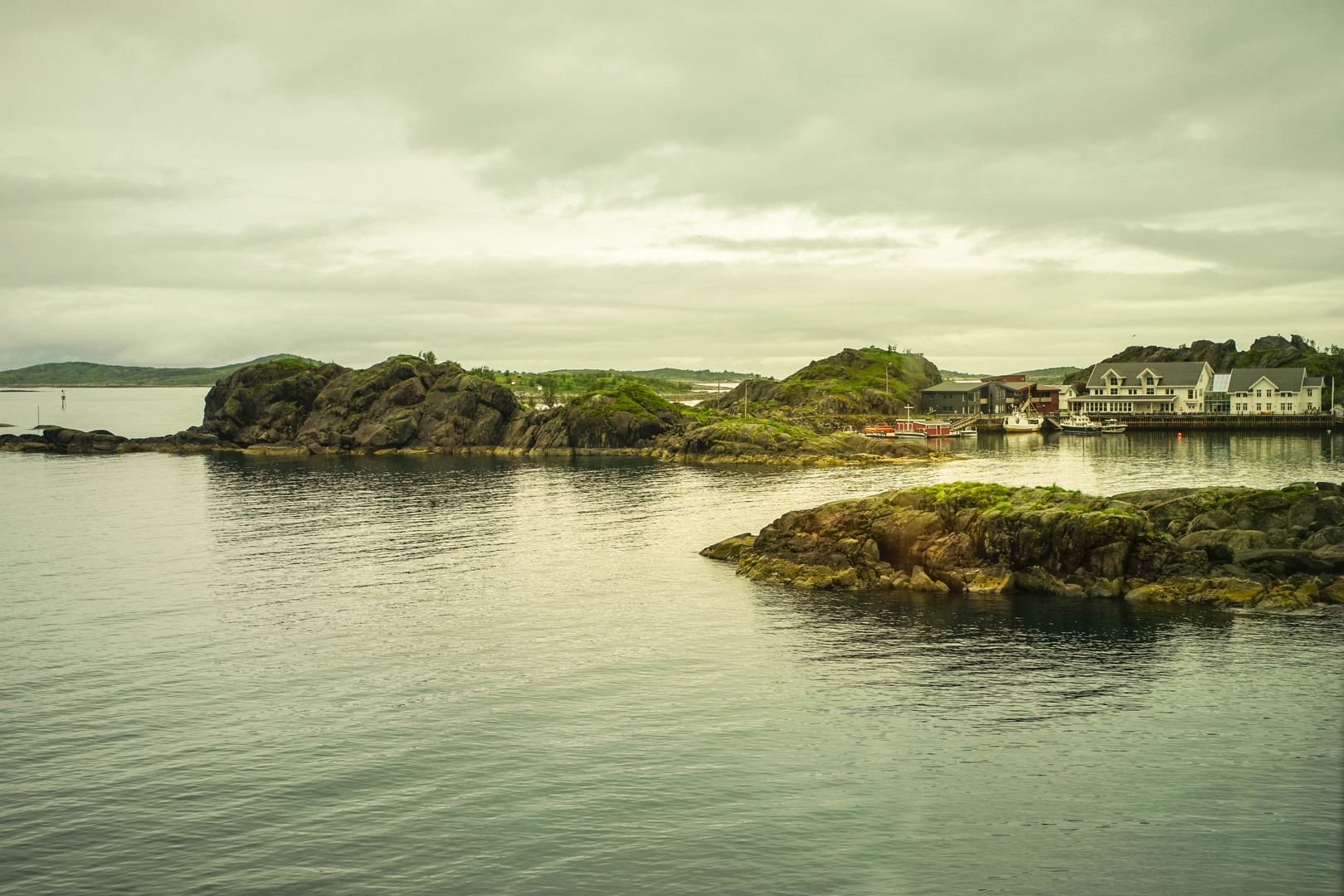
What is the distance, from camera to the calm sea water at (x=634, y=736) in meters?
23.8

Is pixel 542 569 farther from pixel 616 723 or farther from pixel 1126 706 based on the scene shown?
pixel 1126 706

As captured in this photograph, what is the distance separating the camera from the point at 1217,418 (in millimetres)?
194625

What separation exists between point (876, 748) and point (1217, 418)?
20389 cm

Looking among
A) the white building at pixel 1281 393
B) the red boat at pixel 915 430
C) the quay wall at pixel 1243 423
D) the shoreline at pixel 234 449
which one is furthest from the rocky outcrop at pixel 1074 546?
the white building at pixel 1281 393

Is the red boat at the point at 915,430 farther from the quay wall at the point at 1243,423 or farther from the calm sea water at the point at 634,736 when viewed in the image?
the calm sea water at the point at 634,736

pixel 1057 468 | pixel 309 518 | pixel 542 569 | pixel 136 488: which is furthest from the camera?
pixel 1057 468

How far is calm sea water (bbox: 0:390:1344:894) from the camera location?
78.0 ft

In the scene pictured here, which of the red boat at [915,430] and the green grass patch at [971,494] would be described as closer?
the green grass patch at [971,494]

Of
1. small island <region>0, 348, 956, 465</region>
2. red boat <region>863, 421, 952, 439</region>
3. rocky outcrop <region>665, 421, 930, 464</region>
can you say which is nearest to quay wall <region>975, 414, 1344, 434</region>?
red boat <region>863, 421, 952, 439</region>

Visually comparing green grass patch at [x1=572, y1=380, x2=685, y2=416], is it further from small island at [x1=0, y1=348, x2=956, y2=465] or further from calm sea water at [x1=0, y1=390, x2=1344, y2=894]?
calm sea water at [x1=0, y1=390, x2=1344, y2=894]

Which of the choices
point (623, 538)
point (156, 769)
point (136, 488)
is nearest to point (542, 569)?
point (623, 538)

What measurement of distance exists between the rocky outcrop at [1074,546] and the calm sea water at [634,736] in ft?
10.7

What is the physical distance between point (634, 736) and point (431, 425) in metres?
149

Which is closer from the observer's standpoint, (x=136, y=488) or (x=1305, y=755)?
(x=1305, y=755)
